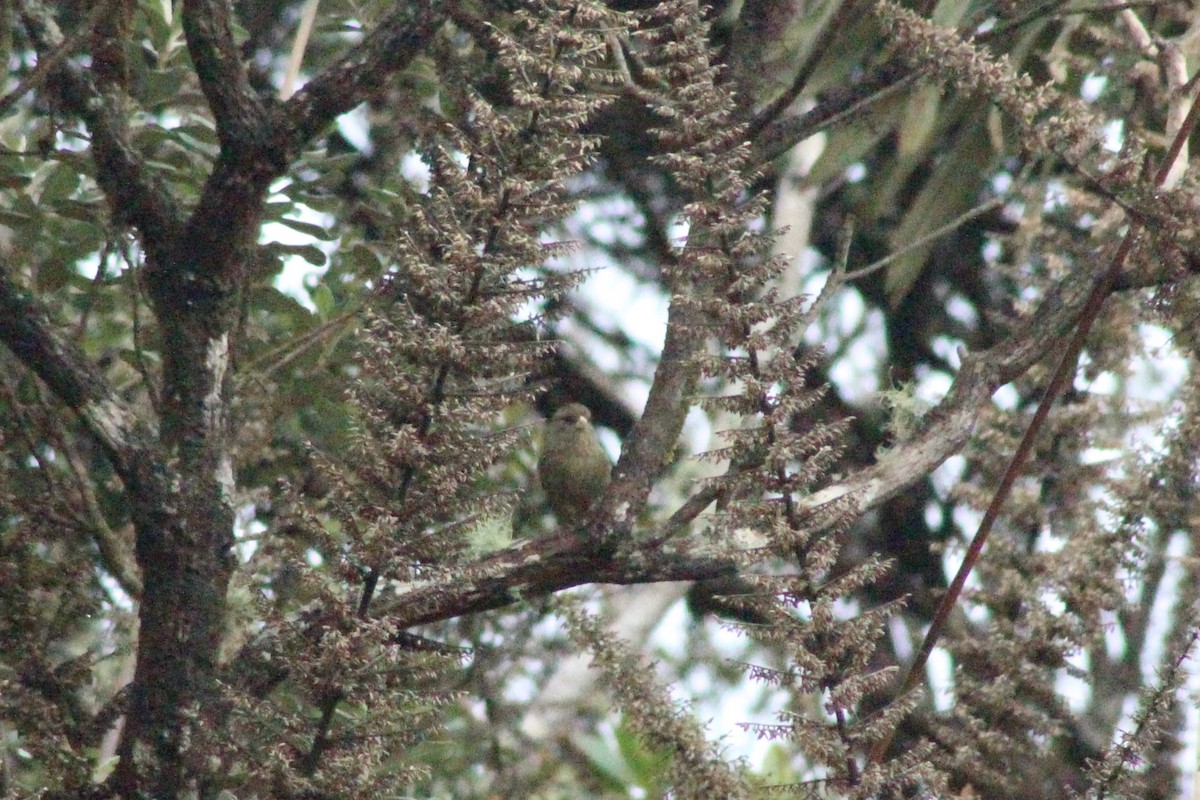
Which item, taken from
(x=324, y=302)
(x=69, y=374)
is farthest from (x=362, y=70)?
(x=324, y=302)

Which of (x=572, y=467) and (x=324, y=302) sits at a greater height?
(x=572, y=467)

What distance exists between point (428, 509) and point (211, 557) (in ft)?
1.36

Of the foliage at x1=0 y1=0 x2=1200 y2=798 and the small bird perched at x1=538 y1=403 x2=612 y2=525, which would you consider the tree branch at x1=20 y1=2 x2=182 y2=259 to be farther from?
the small bird perched at x1=538 y1=403 x2=612 y2=525

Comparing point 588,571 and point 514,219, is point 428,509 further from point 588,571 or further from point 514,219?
point 588,571

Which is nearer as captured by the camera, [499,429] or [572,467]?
[499,429]

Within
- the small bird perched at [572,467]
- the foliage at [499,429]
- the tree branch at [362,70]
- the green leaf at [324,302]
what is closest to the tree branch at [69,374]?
the foliage at [499,429]

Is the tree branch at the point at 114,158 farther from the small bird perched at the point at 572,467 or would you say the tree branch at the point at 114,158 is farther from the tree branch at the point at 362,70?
the small bird perched at the point at 572,467


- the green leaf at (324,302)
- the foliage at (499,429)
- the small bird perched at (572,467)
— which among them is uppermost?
the small bird perched at (572,467)

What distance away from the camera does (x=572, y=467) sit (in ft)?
14.3

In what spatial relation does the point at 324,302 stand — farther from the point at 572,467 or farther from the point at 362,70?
the point at 362,70

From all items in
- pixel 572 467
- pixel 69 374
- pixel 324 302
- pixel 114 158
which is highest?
pixel 572 467

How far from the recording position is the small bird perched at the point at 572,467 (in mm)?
4250

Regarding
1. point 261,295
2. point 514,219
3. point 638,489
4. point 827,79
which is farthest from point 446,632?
point 514,219

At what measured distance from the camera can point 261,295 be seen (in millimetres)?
3396
